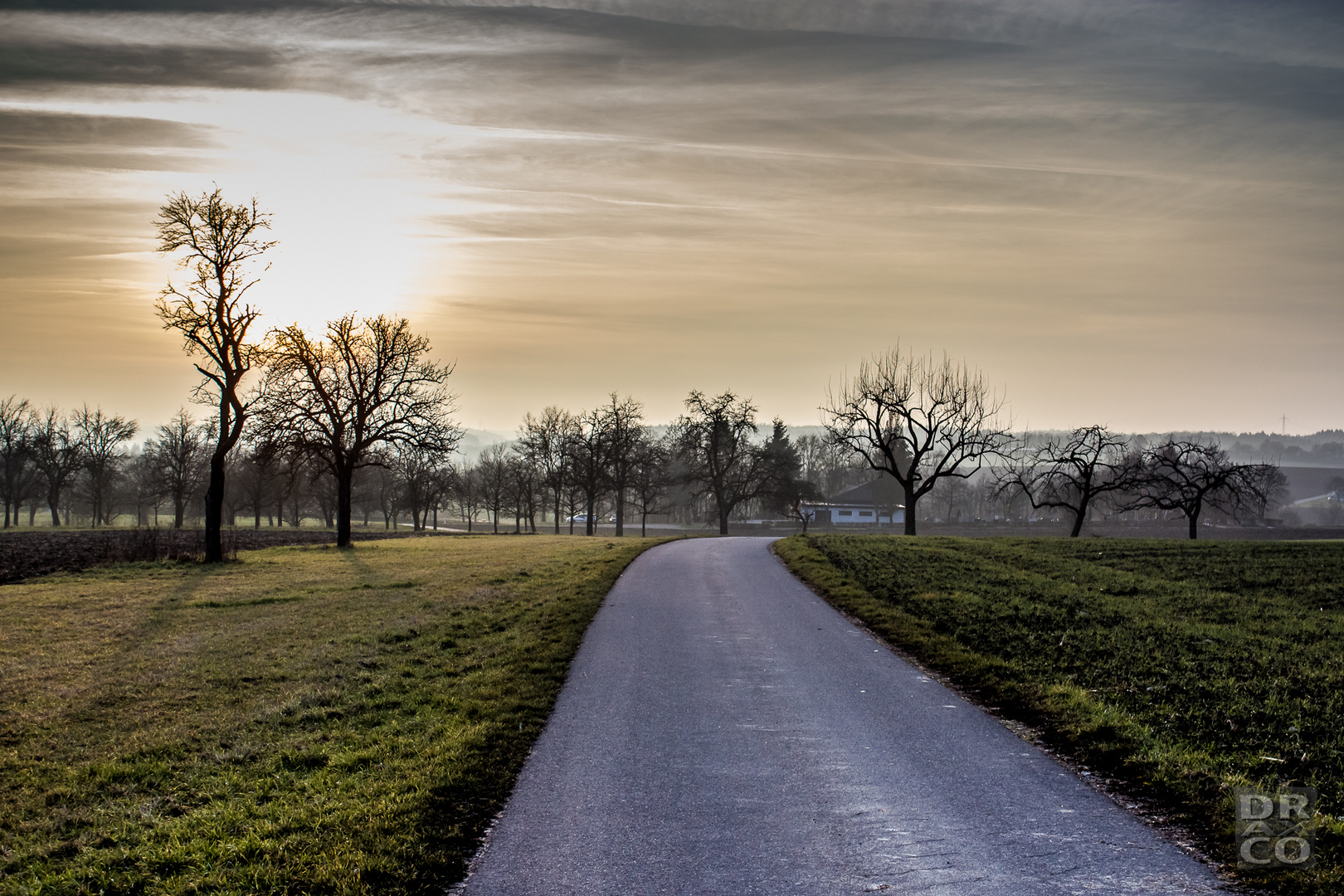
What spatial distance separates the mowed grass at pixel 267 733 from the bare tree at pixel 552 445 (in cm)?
5066

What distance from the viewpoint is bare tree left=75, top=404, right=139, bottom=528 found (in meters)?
78.8

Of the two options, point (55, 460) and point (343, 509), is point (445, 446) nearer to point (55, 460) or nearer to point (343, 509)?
point (343, 509)

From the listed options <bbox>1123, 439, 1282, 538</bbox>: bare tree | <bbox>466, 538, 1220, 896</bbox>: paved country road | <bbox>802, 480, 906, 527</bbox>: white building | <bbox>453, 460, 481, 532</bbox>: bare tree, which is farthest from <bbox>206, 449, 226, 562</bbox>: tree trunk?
<bbox>802, 480, 906, 527</bbox>: white building

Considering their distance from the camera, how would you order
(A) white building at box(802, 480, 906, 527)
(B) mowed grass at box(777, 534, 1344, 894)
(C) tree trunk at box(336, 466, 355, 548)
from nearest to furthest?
(B) mowed grass at box(777, 534, 1344, 894)
(C) tree trunk at box(336, 466, 355, 548)
(A) white building at box(802, 480, 906, 527)

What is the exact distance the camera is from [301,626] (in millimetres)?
16281

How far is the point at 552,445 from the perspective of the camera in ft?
265

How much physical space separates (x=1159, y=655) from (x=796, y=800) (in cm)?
745

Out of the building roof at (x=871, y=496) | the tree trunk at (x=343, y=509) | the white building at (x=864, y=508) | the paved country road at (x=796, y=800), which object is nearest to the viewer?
the paved country road at (x=796, y=800)

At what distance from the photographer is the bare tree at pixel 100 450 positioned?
78.8 meters

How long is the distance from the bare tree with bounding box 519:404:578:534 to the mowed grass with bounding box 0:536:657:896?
1995 inches

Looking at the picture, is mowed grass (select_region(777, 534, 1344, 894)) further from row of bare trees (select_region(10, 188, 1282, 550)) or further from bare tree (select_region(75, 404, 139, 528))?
bare tree (select_region(75, 404, 139, 528))

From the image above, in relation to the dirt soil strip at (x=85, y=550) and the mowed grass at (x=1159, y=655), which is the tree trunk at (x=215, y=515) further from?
the mowed grass at (x=1159, y=655)

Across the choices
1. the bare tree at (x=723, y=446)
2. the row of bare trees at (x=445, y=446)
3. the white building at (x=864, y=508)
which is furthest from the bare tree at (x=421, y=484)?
the white building at (x=864, y=508)

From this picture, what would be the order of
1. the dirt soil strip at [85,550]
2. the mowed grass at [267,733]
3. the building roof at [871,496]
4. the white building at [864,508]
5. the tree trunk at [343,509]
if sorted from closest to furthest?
the mowed grass at [267,733], the dirt soil strip at [85,550], the tree trunk at [343,509], the white building at [864,508], the building roof at [871,496]
